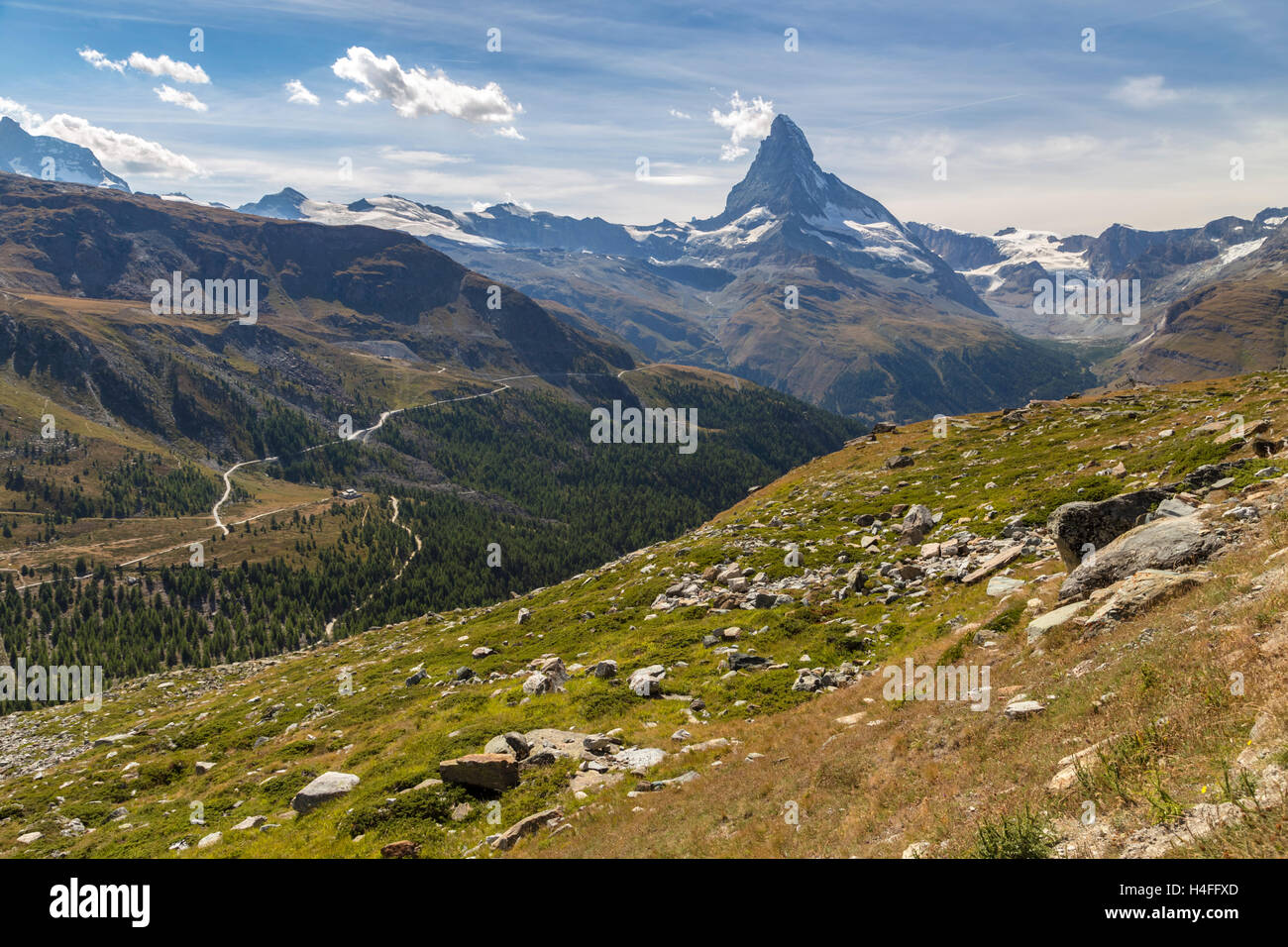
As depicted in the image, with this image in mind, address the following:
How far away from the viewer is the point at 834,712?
21.4m

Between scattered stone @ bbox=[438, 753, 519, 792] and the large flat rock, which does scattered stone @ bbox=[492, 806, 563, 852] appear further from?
the large flat rock

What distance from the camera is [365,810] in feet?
68.2

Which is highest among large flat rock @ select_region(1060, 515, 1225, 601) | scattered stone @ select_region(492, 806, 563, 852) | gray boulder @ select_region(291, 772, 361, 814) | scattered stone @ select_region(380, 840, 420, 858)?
large flat rock @ select_region(1060, 515, 1225, 601)

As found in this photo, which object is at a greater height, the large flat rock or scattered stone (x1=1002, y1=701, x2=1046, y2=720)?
the large flat rock

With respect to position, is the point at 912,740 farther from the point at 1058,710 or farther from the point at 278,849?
the point at 278,849

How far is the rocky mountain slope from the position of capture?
10547mm

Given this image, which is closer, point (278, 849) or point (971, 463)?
point (278, 849)

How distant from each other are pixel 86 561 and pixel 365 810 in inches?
9312

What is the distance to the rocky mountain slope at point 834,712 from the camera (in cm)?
1055

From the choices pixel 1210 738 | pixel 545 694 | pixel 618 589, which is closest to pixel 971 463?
pixel 618 589

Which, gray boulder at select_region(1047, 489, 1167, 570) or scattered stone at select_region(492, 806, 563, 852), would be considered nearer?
scattered stone at select_region(492, 806, 563, 852)

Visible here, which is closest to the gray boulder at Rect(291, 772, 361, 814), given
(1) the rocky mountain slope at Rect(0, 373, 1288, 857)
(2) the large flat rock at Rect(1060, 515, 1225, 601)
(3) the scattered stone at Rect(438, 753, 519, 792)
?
(1) the rocky mountain slope at Rect(0, 373, 1288, 857)

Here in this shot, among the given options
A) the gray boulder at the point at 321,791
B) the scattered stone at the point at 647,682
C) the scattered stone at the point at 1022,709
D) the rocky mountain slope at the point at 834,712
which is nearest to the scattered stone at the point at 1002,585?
the rocky mountain slope at the point at 834,712

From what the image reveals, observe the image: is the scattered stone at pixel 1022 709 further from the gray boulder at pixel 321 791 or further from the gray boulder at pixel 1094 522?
the gray boulder at pixel 321 791
